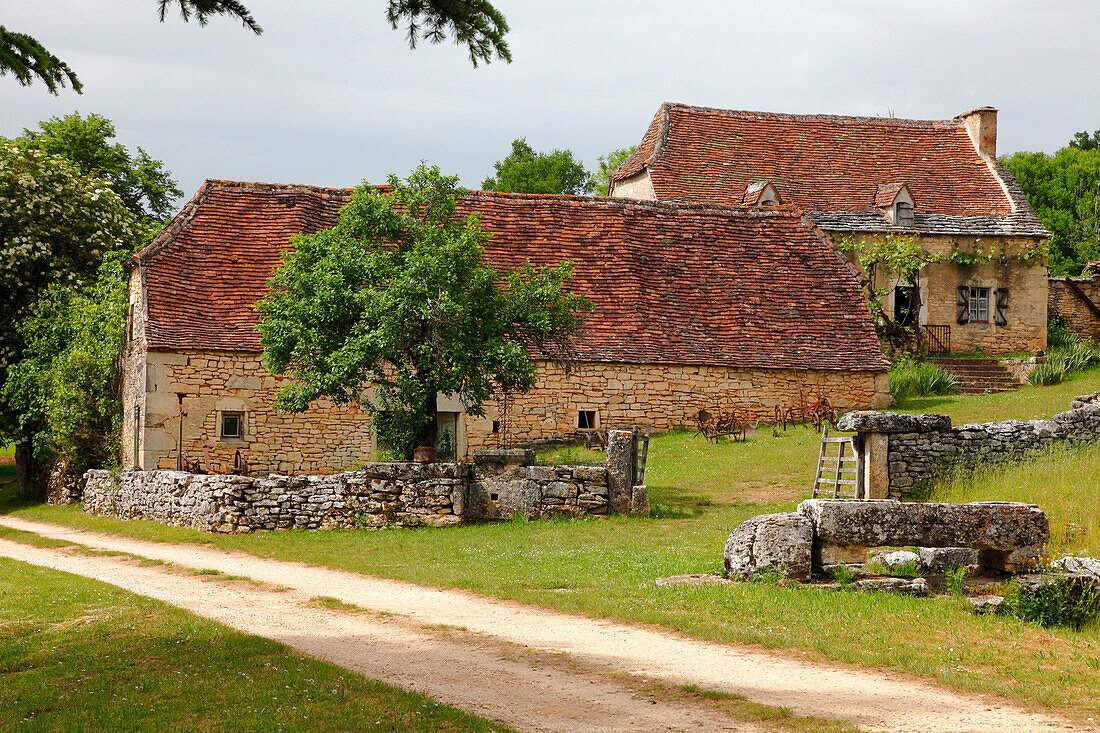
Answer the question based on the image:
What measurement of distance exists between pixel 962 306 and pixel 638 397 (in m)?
14.3

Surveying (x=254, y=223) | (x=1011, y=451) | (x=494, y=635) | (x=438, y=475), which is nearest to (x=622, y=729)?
(x=494, y=635)

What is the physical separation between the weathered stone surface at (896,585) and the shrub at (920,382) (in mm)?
17751

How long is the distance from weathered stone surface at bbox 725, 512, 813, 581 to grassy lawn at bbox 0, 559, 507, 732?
15.6ft

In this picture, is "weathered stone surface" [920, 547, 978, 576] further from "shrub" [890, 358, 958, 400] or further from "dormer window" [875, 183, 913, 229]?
"dormer window" [875, 183, 913, 229]

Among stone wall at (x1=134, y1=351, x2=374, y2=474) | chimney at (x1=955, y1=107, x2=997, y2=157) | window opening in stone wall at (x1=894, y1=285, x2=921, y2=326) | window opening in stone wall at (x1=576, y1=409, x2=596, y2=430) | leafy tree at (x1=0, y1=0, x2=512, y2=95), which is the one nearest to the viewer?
leafy tree at (x1=0, y1=0, x2=512, y2=95)


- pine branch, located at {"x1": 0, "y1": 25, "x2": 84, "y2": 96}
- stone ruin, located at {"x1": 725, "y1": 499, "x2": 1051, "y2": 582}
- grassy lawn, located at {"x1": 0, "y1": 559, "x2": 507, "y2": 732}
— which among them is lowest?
grassy lawn, located at {"x1": 0, "y1": 559, "x2": 507, "y2": 732}

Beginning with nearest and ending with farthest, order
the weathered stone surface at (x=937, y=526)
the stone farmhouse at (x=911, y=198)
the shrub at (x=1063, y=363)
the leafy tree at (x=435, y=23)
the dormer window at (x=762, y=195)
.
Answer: the leafy tree at (x=435, y=23)
the weathered stone surface at (x=937, y=526)
the shrub at (x=1063, y=363)
the dormer window at (x=762, y=195)
the stone farmhouse at (x=911, y=198)

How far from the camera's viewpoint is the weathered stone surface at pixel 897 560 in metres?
10.6

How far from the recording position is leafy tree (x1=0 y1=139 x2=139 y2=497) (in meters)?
27.9

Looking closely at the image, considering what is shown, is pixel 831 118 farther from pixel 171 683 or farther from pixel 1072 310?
pixel 171 683

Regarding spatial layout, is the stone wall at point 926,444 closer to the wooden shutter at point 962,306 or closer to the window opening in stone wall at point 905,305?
the window opening in stone wall at point 905,305

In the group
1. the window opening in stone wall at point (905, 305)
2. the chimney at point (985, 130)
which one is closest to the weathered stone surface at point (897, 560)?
the window opening in stone wall at point (905, 305)

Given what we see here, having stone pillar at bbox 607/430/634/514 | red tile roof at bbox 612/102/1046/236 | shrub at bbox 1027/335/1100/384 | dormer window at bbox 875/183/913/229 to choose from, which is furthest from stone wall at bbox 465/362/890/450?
dormer window at bbox 875/183/913/229

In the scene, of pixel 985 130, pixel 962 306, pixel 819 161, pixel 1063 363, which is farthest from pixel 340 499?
pixel 985 130
